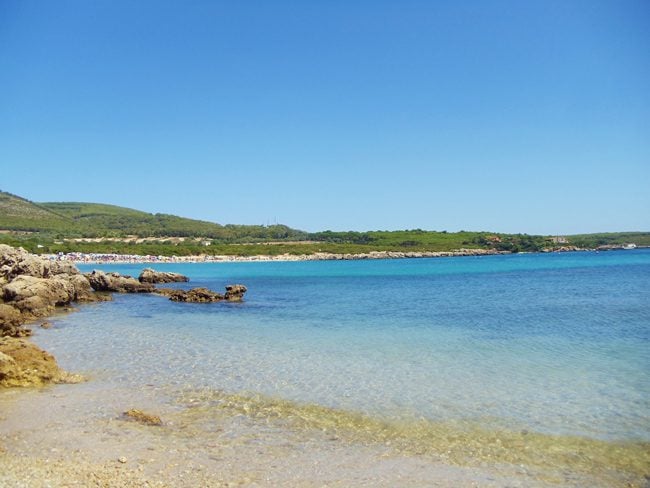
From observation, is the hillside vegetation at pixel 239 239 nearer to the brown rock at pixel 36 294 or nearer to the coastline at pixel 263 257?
the coastline at pixel 263 257

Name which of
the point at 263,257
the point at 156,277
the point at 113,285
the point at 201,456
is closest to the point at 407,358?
the point at 201,456

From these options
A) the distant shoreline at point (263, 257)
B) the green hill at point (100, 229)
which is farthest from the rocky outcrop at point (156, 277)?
the green hill at point (100, 229)

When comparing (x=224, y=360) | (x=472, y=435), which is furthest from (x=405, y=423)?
(x=224, y=360)

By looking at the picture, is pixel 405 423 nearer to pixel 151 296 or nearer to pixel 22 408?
pixel 22 408

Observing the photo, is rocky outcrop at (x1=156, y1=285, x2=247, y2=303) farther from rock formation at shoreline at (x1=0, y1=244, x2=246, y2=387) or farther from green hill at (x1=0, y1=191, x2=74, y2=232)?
green hill at (x1=0, y1=191, x2=74, y2=232)

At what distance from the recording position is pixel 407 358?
16.1 meters

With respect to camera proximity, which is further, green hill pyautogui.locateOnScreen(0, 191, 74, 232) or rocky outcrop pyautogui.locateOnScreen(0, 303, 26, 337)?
green hill pyautogui.locateOnScreen(0, 191, 74, 232)

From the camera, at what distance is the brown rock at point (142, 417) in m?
9.98

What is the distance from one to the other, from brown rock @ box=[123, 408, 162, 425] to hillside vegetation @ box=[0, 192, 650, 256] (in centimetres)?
10804

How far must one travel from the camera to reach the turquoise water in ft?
36.7

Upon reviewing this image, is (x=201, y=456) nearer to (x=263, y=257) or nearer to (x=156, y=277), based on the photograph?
(x=156, y=277)

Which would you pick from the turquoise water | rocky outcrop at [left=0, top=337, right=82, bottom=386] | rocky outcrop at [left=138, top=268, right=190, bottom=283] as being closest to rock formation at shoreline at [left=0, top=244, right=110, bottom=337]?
the turquoise water

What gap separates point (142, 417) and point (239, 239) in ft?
510

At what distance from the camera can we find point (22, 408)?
10.7 m
